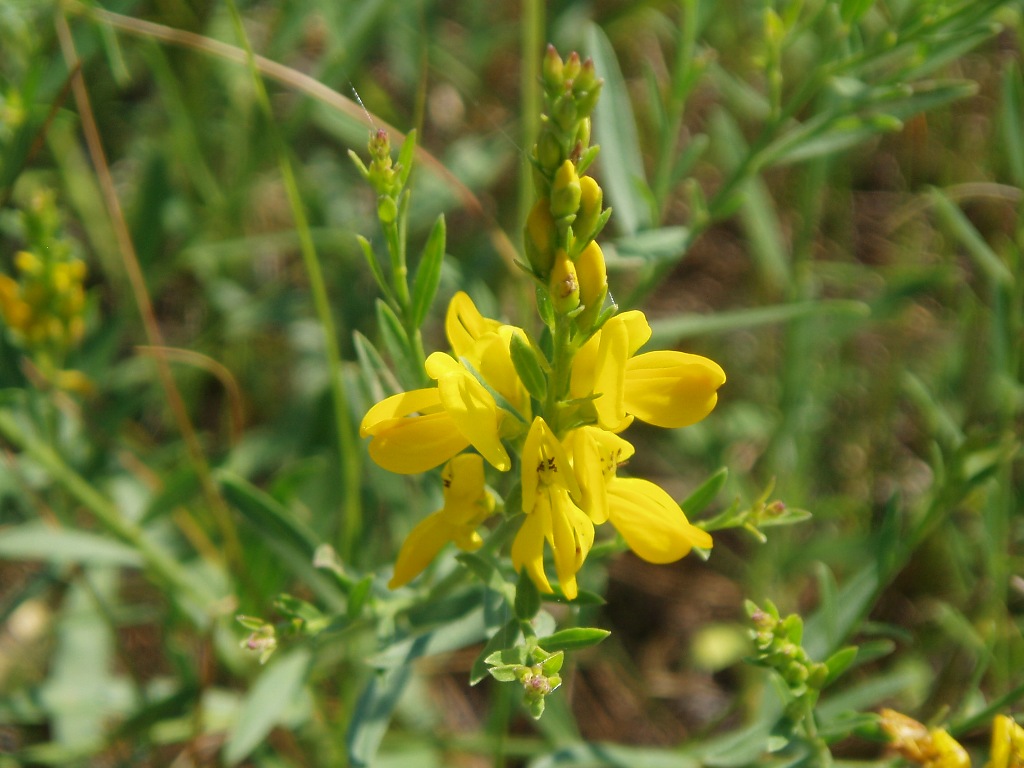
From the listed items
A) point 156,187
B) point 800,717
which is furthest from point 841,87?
point 156,187

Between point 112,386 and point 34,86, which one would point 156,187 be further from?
point 34,86

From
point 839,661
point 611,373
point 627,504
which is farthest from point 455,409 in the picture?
point 839,661

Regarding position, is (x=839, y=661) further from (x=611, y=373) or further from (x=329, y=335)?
(x=329, y=335)

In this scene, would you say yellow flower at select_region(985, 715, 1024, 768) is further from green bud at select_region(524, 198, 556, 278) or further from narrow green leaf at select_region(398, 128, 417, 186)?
narrow green leaf at select_region(398, 128, 417, 186)

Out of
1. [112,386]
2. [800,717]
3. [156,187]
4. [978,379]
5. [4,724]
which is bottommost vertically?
[4,724]

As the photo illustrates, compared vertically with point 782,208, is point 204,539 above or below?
below

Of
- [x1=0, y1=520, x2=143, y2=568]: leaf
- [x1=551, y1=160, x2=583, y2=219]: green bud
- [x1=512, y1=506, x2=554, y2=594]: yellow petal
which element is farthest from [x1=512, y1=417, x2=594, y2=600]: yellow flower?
[x1=0, y1=520, x2=143, y2=568]: leaf

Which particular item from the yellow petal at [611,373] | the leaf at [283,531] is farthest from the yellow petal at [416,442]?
the leaf at [283,531]
